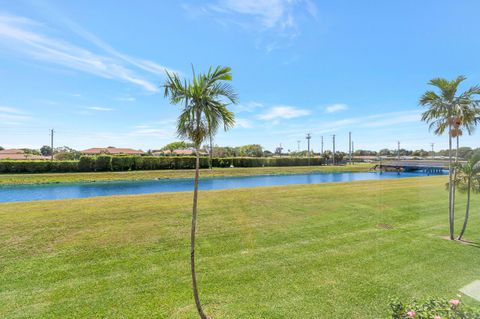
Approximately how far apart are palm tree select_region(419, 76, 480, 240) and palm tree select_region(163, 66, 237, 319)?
253 inches

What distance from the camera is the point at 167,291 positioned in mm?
3836

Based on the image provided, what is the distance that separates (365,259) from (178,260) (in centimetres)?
413

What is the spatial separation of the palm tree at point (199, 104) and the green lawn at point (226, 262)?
1.19 m

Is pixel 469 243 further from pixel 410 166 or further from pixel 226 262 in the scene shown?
pixel 410 166

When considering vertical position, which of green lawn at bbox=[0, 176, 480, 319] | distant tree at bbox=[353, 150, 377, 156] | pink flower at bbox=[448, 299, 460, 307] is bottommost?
green lawn at bbox=[0, 176, 480, 319]

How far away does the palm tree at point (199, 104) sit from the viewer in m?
2.99

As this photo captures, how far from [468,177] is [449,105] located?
2.26 m

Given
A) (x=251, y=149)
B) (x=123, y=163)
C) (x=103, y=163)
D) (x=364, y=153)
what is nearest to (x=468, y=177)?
(x=123, y=163)

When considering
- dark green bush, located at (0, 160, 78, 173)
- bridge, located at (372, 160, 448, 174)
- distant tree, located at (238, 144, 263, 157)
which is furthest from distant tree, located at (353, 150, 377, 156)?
dark green bush, located at (0, 160, 78, 173)

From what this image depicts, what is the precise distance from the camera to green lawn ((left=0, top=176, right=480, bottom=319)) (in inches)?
139

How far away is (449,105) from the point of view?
20.3 feet

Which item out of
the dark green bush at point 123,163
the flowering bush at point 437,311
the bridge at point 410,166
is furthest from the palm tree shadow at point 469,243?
the bridge at point 410,166

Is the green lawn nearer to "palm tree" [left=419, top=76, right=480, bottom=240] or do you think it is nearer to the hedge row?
"palm tree" [left=419, top=76, right=480, bottom=240]

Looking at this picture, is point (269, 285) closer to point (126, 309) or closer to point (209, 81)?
point (126, 309)
